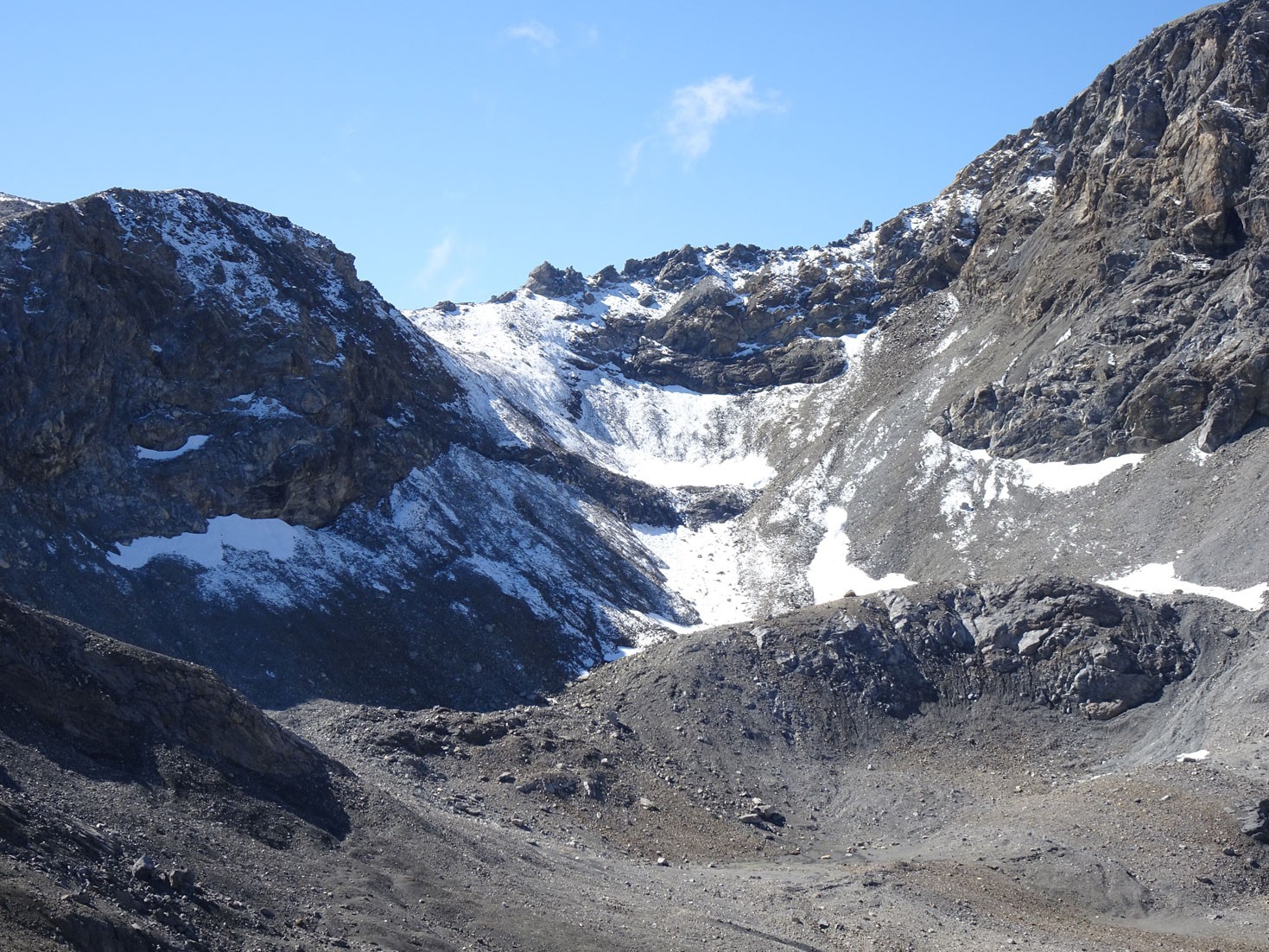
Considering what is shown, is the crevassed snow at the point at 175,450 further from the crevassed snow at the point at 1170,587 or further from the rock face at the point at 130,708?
the crevassed snow at the point at 1170,587

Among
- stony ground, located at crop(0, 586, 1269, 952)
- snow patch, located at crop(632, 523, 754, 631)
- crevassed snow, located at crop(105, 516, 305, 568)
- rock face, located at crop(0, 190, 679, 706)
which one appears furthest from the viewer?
snow patch, located at crop(632, 523, 754, 631)

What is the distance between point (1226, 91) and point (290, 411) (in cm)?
5729

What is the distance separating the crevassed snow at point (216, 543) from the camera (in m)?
47.6

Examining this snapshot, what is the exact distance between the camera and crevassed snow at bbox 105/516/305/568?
47.6m

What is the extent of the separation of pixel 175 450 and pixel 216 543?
5515 mm

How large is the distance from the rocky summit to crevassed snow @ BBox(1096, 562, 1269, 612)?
23 cm

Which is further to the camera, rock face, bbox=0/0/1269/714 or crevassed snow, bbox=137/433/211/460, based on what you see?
crevassed snow, bbox=137/433/211/460

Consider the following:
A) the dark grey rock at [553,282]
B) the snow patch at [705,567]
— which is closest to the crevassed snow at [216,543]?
the snow patch at [705,567]

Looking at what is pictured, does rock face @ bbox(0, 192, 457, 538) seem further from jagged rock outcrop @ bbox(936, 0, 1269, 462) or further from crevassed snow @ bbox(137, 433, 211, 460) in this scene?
jagged rock outcrop @ bbox(936, 0, 1269, 462)

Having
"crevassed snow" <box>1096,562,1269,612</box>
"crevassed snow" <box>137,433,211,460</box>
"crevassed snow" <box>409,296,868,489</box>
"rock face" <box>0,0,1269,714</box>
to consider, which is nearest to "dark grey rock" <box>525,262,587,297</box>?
"crevassed snow" <box>409,296,868,489</box>

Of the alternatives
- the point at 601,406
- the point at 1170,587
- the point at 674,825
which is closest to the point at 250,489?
the point at 674,825

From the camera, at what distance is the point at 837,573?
63219 mm

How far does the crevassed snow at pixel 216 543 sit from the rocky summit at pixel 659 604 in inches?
11.9

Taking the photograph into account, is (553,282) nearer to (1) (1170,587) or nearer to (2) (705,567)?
(2) (705,567)
